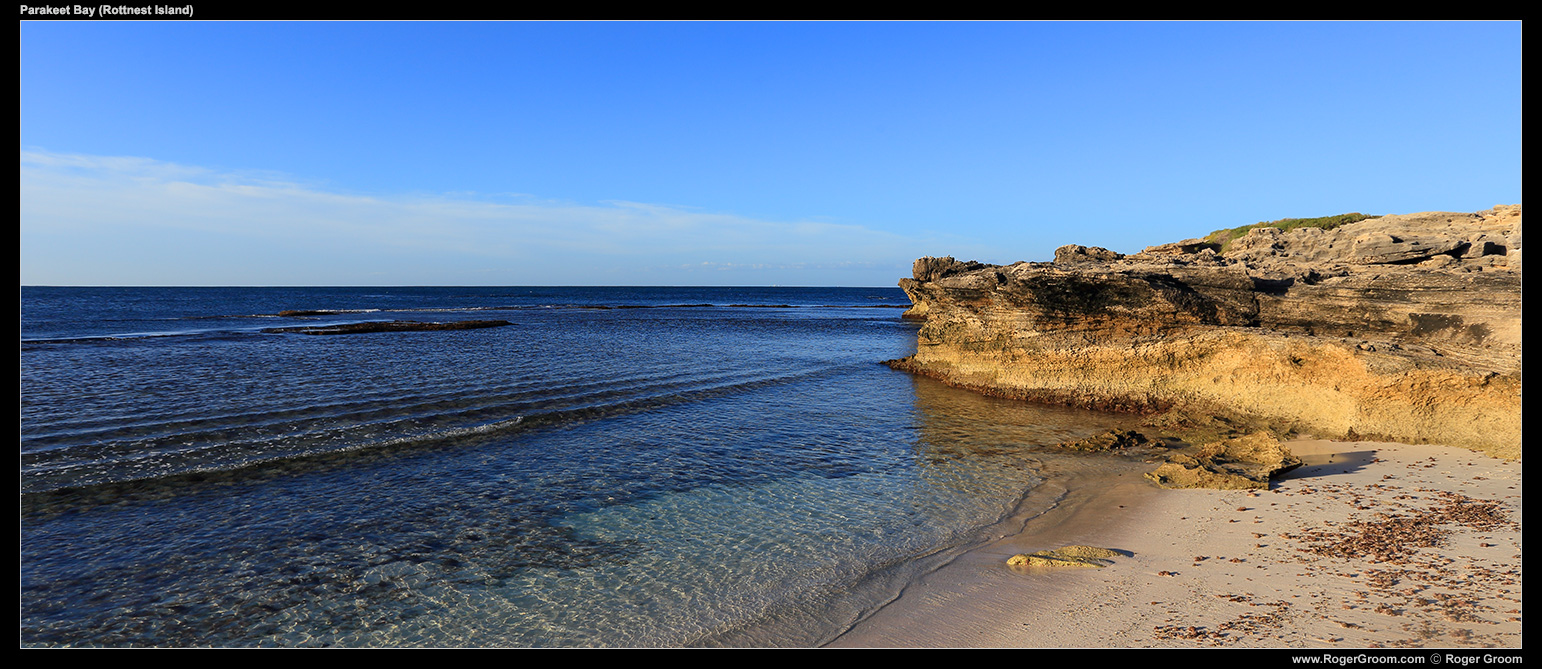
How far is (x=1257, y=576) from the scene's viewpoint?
6.05 meters

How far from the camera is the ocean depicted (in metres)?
5.82

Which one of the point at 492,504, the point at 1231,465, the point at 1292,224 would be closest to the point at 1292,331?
the point at 1231,465

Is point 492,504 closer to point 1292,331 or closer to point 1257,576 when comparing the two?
point 1257,576

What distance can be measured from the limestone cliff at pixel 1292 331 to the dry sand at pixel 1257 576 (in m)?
2.14

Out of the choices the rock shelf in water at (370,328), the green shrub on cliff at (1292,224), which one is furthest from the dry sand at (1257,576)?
the rock shelf in water at (370,328)

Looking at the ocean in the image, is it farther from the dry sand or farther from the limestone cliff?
the limestone cliff

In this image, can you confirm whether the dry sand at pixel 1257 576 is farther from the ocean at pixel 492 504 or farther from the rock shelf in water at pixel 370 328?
the rock shelf in water at pixel 370 328

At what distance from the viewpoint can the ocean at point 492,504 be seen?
5.82 meters

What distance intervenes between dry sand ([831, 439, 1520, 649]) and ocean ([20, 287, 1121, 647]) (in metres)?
0.75

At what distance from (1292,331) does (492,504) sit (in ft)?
50.6

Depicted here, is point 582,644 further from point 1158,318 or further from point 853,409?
point 1158,318

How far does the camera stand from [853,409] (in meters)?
16.4
